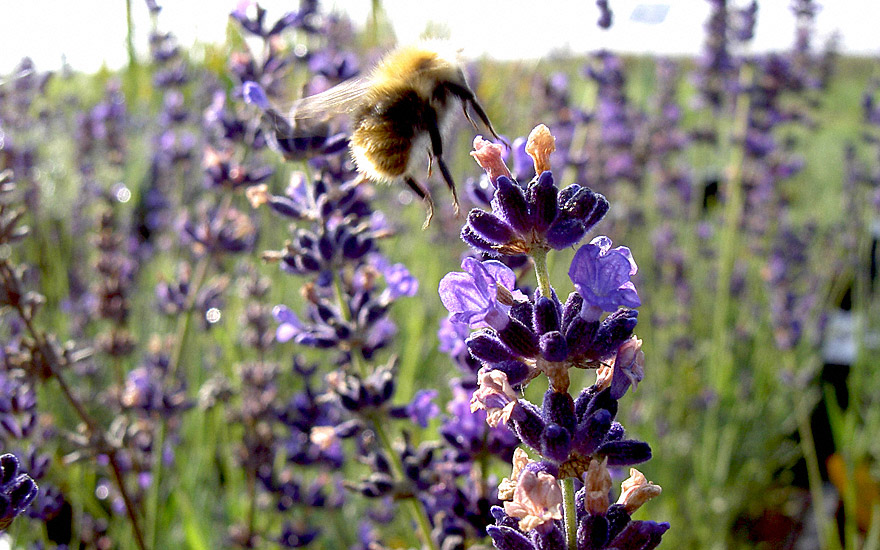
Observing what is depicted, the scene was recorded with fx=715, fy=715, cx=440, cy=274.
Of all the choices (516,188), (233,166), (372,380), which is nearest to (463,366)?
(372,380)

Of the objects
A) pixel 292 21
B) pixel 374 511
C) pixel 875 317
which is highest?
pixel 292 21

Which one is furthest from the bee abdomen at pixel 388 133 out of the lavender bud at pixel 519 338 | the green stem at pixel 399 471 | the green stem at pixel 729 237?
the green stem at pixel 729 237

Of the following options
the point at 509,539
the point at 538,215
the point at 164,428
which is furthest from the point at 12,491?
the point at 164,428

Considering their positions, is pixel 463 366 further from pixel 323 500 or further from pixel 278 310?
pixel 323 500

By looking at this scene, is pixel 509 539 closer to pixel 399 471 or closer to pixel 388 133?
pixel 399 471

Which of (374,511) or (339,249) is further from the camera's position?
(374,511)
